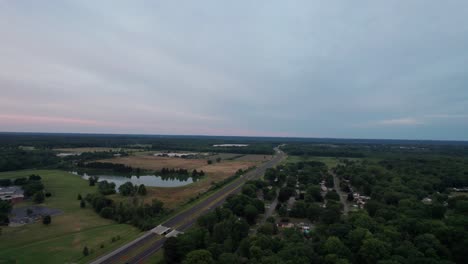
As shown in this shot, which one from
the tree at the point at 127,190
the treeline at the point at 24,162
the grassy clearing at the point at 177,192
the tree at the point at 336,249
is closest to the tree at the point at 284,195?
the grassy clearing at the point at 177,192

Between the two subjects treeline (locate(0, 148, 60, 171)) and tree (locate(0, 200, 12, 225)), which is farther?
treeline (locate(0, 148, 60, 171))

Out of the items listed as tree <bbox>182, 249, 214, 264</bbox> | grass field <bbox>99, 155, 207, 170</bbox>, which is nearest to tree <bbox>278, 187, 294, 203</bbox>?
tree <bbox>182, 249, 214, 264</bbox>

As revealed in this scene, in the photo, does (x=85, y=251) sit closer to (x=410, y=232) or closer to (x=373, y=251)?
(x=373, y=251)

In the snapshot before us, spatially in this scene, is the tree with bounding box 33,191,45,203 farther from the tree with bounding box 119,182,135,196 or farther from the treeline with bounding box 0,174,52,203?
the tree with bounding box 119,182,135,196

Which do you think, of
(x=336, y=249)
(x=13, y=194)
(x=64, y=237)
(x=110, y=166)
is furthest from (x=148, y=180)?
(x=336, y=249)

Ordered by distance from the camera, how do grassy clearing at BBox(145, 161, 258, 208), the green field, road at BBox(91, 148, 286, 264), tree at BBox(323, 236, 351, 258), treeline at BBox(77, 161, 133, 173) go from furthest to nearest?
treeline at BBox(77, 161, 133, 173) → grassy clearing at BBox(145, 161, 258, 208) → the green field → road at BBox(91, 148, 286, 264) → tree at BBox(323, 236, 351, 258)

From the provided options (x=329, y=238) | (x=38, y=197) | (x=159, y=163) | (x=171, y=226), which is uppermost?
(x=329, y=238)
